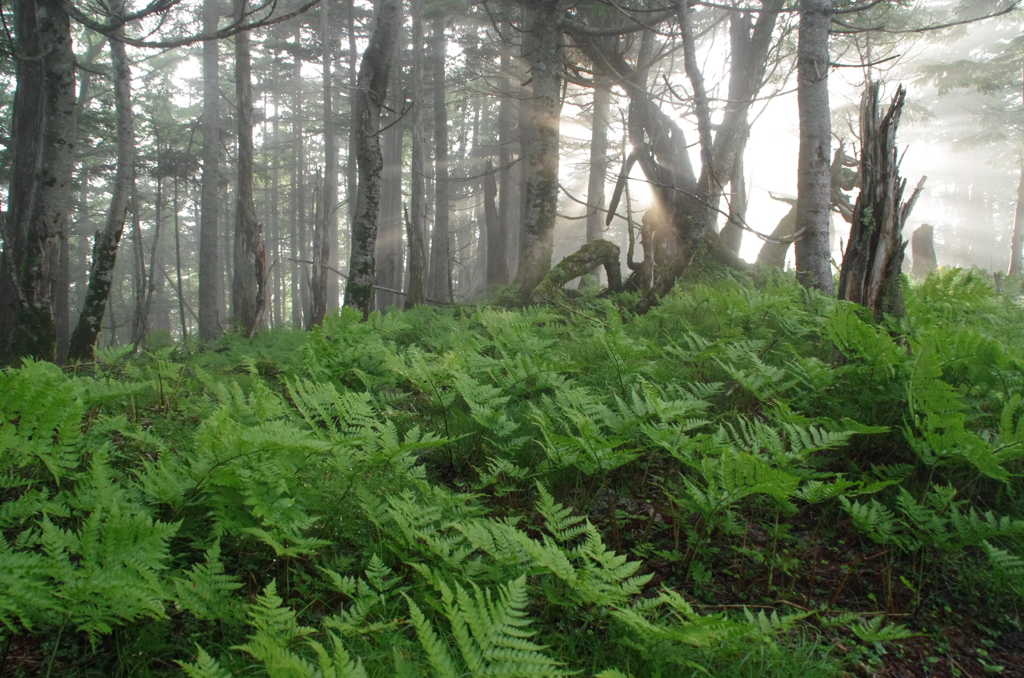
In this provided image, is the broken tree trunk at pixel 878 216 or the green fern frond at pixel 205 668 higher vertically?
the broken tree trunk at pixel 878 216

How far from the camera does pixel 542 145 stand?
9930 millimetres

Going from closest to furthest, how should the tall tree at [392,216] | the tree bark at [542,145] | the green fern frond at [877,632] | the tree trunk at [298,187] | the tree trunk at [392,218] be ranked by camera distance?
the green fern frond at [877,632], the tree bark at [542,145], the tall tree at [392,216], the tree trunk at [392,218], the tree trunk at [298,187]

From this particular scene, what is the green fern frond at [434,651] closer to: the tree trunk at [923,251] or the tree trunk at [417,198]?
the tree trunk at [417,198]

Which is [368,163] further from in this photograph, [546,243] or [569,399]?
[569,399]

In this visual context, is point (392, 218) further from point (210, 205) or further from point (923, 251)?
point (923, 251)

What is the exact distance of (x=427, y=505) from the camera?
2.47m

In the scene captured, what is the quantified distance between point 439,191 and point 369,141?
35.6 ft

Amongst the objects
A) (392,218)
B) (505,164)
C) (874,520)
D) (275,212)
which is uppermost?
(275,212)

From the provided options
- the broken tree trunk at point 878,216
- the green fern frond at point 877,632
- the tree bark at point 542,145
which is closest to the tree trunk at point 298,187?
the tree bark at point 542,145

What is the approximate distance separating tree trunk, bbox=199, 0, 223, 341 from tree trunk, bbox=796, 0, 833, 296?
48.9ft

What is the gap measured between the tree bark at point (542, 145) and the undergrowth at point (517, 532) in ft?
21.6

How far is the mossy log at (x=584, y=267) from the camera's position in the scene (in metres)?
8.23

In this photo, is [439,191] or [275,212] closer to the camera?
[439,191]

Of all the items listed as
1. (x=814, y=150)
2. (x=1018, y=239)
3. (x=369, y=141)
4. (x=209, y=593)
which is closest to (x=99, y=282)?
(x=369, y=141)
